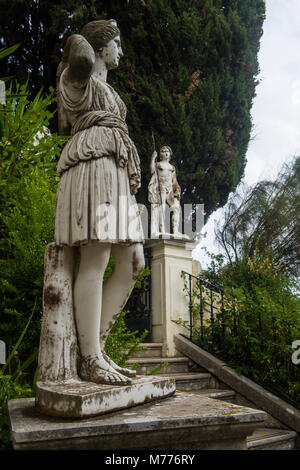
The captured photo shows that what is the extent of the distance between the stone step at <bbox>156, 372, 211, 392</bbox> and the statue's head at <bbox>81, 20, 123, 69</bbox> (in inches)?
138

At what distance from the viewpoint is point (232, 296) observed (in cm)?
488

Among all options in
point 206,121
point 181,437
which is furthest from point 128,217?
point 206,121

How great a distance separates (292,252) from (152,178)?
5584 mm

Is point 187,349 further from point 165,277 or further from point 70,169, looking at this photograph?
point 70,169

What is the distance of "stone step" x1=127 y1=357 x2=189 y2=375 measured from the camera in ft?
15.9

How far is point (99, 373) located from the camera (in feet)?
5.97

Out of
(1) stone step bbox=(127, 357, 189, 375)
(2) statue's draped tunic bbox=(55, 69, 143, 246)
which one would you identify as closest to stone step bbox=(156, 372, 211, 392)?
(1) stone step bbox=(127, 357, 189, 375)

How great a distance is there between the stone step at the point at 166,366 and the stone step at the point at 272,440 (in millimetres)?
1461

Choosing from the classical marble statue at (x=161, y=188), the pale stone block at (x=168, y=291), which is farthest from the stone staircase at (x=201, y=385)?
the classical marble statue at (x=161, y=188)

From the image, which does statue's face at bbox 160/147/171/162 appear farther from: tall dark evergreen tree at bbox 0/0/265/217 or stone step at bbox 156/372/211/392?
stone step at bbox 156/372/211/392

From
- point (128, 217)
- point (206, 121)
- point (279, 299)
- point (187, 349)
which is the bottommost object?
point (187, 349)

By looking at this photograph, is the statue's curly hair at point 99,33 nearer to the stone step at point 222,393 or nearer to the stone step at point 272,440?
the stone step at point 272,440

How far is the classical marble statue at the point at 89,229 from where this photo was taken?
186 cm

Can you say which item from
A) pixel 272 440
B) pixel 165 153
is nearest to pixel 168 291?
pixel 272 440
